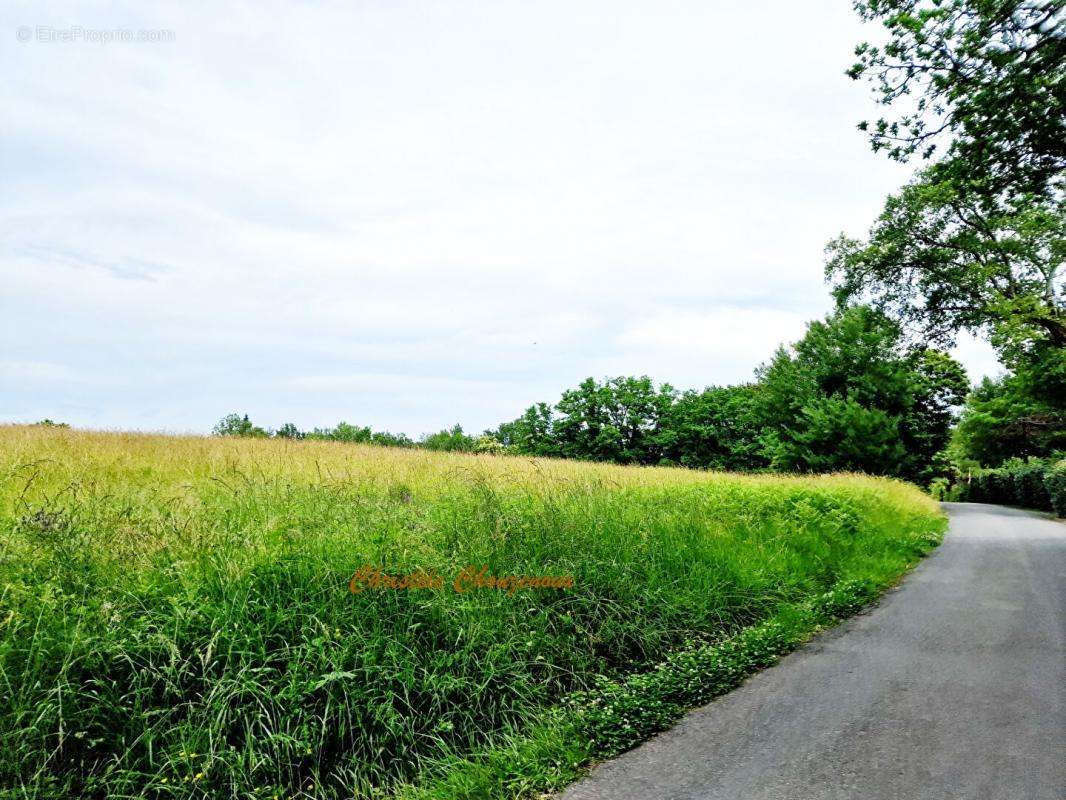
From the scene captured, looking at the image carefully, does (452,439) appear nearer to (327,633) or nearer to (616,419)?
(616,419)

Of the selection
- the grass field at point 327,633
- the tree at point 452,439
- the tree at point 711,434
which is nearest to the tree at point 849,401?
the tree at point 711,434

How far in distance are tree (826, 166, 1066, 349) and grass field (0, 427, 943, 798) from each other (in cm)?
1937

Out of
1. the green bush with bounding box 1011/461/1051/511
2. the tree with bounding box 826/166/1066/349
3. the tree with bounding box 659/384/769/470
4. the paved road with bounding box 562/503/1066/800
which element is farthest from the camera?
the tree with bounding box 659/384/769/470

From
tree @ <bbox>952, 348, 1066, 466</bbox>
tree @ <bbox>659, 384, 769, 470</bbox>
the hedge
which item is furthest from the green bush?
tree @ <bbox>659, 384, 769, 470</bbox>

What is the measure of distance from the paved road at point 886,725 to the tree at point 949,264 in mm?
17004

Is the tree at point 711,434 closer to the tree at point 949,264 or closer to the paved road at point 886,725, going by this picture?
the tree at point 949,264

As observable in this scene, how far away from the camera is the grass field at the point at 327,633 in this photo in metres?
3.28

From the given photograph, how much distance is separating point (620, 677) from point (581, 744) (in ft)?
3.38

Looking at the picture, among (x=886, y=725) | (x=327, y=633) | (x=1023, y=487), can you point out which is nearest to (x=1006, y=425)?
A: (x=1023, y=487)

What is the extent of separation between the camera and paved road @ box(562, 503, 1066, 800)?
11.3ft

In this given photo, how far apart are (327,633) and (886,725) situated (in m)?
3.94

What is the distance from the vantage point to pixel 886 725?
166 inches

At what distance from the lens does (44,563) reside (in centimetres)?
411

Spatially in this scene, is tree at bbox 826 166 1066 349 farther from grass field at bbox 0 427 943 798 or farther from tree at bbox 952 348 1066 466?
grass field at bbox 0 427 943 798
